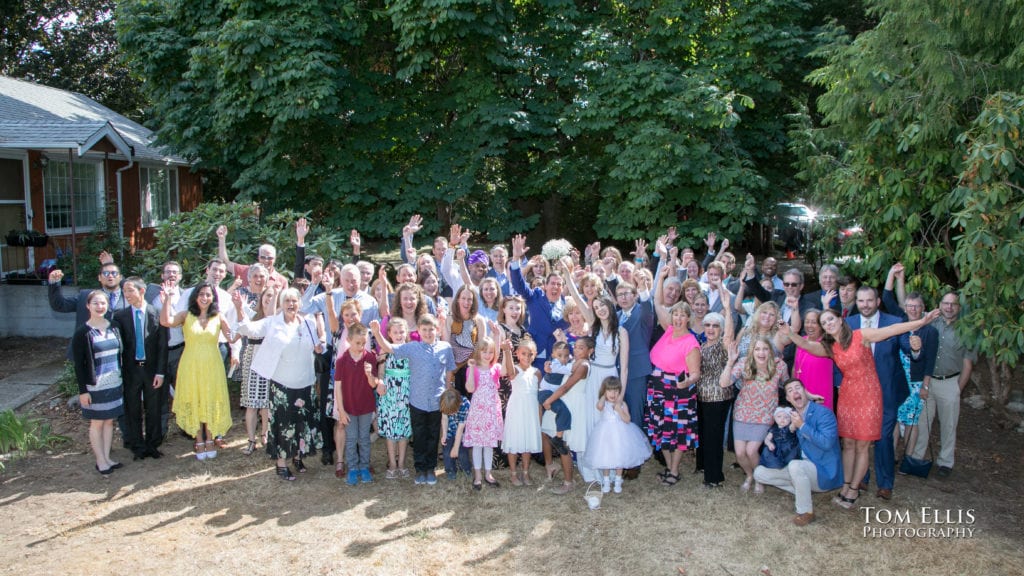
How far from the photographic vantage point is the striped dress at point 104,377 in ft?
20.5

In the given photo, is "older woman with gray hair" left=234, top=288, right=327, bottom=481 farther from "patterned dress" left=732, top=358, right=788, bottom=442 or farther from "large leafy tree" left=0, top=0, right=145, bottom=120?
"large leafy tree" left=0, top=0, right=145, bottom=120

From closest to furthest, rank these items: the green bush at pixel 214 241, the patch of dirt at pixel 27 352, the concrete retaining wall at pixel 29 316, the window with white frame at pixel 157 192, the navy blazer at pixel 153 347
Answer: the navy blazer at pixel 153 347 < the green bush at pixel 214 241 < the patch of dirt at pixel 27 352 < the concrete retaining wall at pixel 29 316 < the window with white frame at pixel 157 192

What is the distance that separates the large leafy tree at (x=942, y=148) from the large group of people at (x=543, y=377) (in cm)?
49

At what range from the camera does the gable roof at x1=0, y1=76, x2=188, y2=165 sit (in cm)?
1176

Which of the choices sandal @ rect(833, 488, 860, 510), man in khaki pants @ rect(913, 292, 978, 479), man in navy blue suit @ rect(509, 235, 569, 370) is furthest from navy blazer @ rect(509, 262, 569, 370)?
man in khaki pants @ rect(913, 292, 978, 479)

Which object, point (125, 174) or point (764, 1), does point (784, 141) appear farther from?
point (125, 174)

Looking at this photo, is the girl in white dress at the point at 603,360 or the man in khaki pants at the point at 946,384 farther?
the man in khaki pants at the point at 946,384

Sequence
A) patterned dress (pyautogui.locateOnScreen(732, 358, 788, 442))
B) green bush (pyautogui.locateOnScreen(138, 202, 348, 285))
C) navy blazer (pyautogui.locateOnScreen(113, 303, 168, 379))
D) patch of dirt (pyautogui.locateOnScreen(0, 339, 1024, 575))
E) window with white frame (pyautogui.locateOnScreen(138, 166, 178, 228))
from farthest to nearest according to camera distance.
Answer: window with white frame (pyautogui.locateOnScreen(138, 166, 178, 228))
green bush (pyautogui.locateOnScreen(138, 202, 348, 285))
navy blazer (pyautogui.locateOnScreen(113, 303, 168, 379))
patterned dress (pyautogui.locateOnScreen(732, 358, 788, 442))
patch of dirt (pyautogui.locateOnScreen(0, 339, 1024, 575))

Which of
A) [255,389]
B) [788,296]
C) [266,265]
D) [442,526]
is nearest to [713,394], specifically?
[788,296]

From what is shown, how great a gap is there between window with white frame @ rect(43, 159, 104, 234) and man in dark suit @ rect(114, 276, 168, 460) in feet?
27.0

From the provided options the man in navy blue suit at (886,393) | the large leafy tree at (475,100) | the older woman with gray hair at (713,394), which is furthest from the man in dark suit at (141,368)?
the man in navy blue suit at (886,393)

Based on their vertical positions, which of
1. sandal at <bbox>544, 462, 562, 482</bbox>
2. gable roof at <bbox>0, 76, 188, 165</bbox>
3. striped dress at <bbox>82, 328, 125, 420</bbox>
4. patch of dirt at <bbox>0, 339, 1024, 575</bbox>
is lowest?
patch of dirt at <bbox>0, 339, 1024, 575</bbox>

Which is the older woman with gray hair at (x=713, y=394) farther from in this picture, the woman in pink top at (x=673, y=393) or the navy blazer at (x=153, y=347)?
the navy blazer at (x=153, y=347)

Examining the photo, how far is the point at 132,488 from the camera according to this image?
6141 mm
